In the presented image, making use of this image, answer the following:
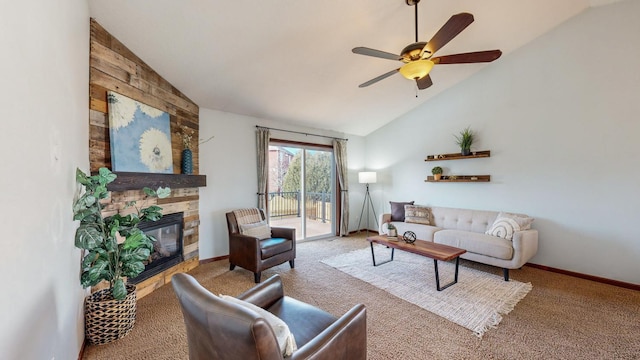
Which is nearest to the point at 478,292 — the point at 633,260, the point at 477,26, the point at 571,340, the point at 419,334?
the point at 571,340

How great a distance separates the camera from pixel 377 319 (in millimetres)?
2404

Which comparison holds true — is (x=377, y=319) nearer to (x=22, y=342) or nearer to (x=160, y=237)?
(x=22, y=342)

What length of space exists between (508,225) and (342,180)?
3.18 meters

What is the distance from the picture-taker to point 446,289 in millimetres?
3004

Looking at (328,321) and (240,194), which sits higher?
(240,194)

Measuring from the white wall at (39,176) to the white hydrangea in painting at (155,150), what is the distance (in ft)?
2.95

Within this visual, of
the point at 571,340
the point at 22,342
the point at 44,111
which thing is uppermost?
the point at 44,111

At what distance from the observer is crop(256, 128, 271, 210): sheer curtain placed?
449 cm

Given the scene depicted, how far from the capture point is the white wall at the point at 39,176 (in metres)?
0.99

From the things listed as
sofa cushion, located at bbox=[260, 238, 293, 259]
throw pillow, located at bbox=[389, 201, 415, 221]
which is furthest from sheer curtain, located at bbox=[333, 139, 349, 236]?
sofa cushion, located at bbox=[260, 238, 293, 259]

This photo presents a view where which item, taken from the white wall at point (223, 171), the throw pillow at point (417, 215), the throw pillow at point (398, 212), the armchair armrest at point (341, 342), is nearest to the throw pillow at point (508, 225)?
the throw pillow at point (417, 215)

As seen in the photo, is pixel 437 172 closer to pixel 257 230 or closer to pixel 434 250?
pixel 434 250

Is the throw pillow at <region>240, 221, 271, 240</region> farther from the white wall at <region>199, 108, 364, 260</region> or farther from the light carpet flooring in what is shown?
the white wall at <region>199, 108, 364, 260</region>

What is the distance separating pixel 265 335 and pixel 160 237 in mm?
2946
